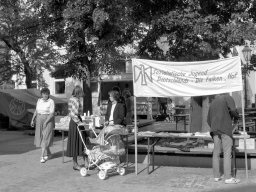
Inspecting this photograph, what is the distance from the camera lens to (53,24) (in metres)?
18.0

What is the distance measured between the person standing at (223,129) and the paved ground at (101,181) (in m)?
0.23

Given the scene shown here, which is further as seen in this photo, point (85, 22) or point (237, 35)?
point (85, 22)

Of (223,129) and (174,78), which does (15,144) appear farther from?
(223,129)

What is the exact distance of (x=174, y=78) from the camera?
8914 millimetres

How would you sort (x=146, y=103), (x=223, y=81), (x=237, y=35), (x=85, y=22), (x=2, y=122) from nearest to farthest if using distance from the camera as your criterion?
(x=223, y=81) < (x=237, y=35) < (x=85, y=22) < (x=2, y=122) < (x=146, y=103)

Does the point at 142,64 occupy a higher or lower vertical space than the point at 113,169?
higher

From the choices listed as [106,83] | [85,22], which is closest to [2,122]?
[85,22]

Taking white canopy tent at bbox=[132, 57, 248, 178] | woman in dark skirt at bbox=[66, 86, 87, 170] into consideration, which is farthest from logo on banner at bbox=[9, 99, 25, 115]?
white canopy tent at bbox=[132, 57, 248, 178]

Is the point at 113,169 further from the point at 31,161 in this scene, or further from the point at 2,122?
the point at 2,122

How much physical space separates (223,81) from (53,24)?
10.8 meters

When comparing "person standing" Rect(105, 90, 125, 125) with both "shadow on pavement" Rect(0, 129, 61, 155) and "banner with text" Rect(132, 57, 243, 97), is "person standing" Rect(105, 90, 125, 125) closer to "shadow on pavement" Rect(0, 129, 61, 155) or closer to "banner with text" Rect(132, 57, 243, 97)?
"banner with text" Rect(132, 57, 243, 97)

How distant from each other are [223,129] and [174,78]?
1518 mm

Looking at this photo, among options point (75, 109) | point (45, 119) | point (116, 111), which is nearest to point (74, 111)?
point (75, 109)

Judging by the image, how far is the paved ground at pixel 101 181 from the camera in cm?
780
